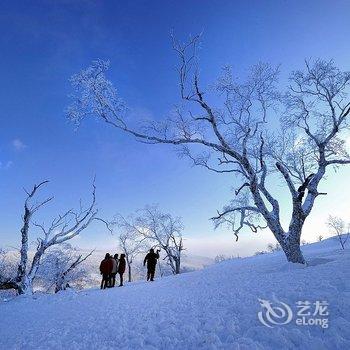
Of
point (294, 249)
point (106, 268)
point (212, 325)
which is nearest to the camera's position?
point (212, 325)

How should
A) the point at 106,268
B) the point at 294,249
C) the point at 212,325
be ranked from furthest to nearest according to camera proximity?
the point at 106,268, the point at 294,249, the point at 212,325

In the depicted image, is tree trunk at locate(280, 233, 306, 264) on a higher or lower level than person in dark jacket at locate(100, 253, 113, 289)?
lower

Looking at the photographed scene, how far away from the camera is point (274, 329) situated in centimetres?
378

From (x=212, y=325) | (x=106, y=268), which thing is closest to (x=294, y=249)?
(x=212, y=325)

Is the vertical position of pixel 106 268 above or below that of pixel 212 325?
above

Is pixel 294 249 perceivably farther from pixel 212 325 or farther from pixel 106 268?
pixel 106 268

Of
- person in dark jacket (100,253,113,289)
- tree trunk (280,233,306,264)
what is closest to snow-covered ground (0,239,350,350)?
tree trunk (280,233,306,264)

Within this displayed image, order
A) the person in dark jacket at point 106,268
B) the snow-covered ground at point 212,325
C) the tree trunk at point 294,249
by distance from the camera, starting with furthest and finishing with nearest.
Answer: the person in dark jacket at point 106,268 < the tree trunk at point 294,249 < the snow-covered ground at point 212,325

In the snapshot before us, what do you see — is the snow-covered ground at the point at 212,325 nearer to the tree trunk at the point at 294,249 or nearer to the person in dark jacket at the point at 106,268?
the tree trunk at the point at 294,249

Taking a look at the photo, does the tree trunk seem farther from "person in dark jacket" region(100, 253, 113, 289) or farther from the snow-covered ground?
"person in dark jacket" region(100, 253, 113, 289)

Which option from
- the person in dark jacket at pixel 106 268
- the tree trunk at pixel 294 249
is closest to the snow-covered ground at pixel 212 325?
the tree trunk at pixel 294 249

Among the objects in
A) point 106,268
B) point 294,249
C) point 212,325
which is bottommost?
point 212,325

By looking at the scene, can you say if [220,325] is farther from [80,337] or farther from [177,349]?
[80,337]

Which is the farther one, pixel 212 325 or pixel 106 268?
pixel 106 268
